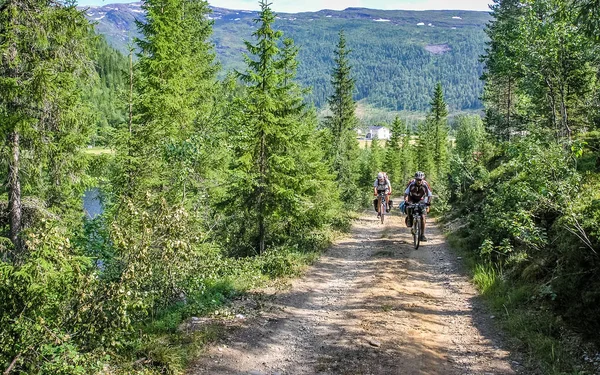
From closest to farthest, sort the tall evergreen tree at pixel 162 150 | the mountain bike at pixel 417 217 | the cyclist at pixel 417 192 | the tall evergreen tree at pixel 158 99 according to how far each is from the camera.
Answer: the tall evergreen tree at pixel 162 150, the tall evergreen tree at pixel 158 99, the mountain bike at pixel 417 217, the cyclist at pixel 417 192

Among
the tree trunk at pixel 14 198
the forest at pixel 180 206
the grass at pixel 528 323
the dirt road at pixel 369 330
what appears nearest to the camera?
the forest at pixel 180 206

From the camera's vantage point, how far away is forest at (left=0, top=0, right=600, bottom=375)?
5.70 meters

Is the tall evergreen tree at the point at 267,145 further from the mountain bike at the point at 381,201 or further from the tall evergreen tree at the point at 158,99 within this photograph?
the mountain bike at the point at 381,201

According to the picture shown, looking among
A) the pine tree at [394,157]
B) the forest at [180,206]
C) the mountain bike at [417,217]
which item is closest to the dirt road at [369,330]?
the forest at [180,206]

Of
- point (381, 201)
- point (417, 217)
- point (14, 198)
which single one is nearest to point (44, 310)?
point (14, 198)

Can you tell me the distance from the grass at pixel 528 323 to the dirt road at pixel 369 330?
1.03 ft

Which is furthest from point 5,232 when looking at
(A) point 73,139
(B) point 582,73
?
(B) point 582,73

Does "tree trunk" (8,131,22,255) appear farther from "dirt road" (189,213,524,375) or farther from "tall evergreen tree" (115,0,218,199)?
"dirt road" (189,213,524,375)

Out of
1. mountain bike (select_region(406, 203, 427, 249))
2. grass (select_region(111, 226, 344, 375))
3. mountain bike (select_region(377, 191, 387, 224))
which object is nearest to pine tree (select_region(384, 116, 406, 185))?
mountain bike (select_region(377, 191, 387, 224))

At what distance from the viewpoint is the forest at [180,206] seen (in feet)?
18.7

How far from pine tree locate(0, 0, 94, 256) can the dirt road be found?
611cm

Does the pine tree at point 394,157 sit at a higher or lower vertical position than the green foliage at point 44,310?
lower

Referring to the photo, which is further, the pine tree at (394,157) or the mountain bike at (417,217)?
the pine tree at (394,157)

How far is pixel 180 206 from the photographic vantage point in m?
7.93
